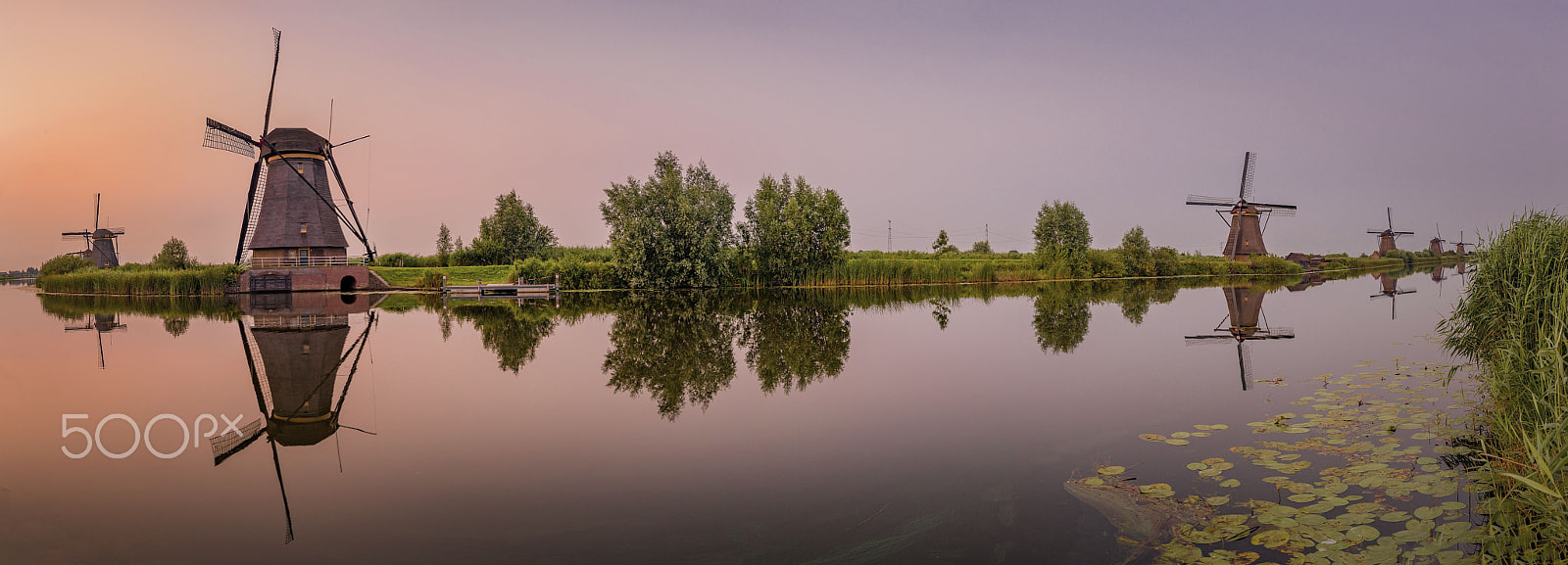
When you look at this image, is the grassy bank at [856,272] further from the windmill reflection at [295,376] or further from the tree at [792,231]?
the windmill reflection at [295,376]

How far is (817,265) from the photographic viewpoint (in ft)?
143

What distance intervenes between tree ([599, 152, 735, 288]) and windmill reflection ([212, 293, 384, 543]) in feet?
57.7

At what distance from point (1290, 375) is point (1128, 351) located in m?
2.74

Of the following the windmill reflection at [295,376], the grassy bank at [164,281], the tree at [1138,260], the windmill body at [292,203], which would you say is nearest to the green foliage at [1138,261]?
the tree at [1138,260]

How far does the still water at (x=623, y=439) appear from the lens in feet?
15.4

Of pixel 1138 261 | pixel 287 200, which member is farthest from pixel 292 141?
pixel 1138 261

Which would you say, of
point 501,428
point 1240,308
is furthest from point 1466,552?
point 1240,308

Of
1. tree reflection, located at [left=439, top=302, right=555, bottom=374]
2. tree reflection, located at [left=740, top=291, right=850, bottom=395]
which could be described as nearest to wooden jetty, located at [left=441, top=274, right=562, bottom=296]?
tree reflection, located at [left=439, top=302, right=555, bottom=374]

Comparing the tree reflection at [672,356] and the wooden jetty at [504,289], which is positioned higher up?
the wooden jetty at [504,289]

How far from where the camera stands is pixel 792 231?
42.0 metres

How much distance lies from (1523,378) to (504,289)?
132ft

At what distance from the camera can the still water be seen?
4703mm

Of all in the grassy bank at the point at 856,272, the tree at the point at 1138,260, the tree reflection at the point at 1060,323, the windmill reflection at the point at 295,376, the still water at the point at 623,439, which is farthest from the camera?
the tree at the point at 1138,260

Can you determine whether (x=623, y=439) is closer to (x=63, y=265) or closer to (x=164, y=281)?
(x=164, y=281)
